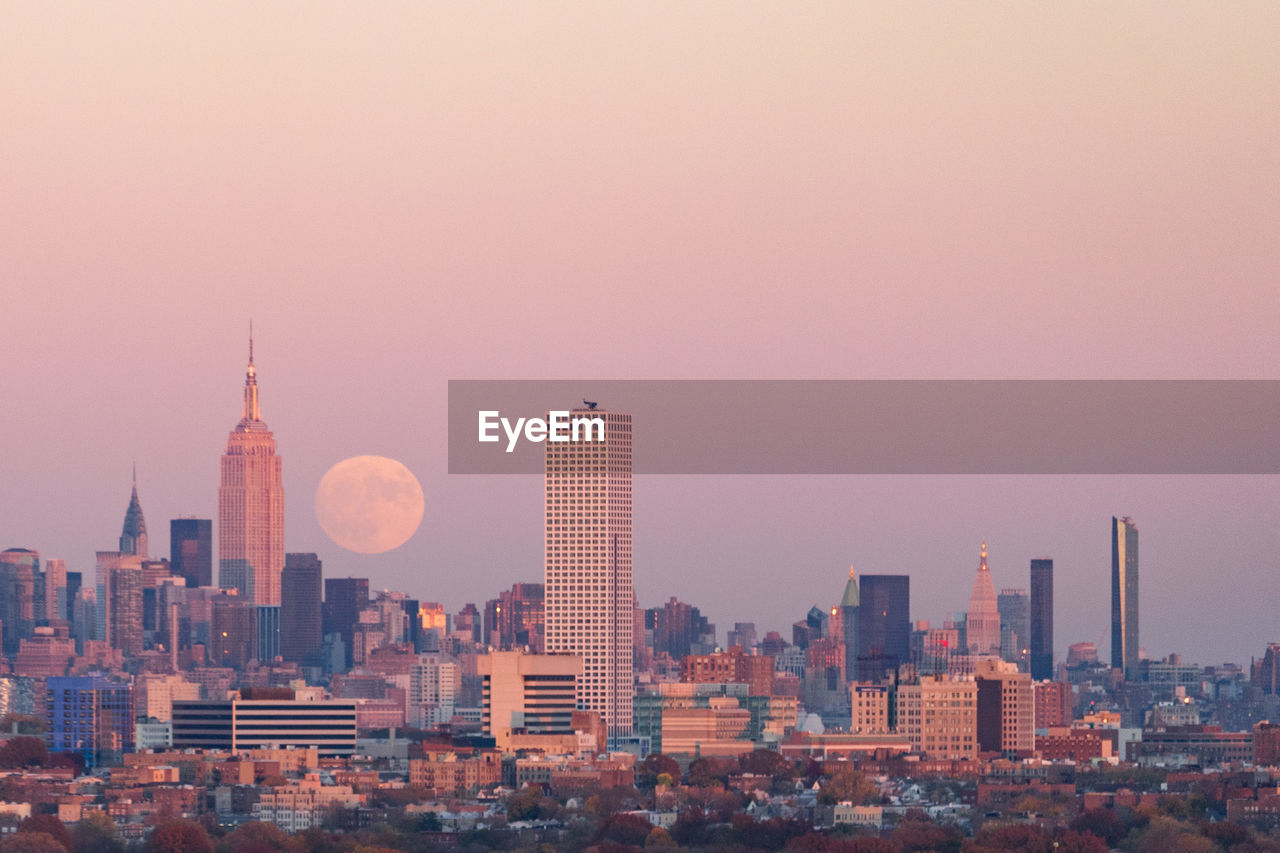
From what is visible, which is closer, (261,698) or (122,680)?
(261,698)

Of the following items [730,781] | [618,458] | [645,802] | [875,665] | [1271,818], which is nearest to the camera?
[1271,818]

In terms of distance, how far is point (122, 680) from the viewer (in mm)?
183750

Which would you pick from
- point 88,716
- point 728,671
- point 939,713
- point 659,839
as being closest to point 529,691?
point 939,713

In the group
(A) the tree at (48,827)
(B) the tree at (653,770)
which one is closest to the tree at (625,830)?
(A) the tree at (48,827)

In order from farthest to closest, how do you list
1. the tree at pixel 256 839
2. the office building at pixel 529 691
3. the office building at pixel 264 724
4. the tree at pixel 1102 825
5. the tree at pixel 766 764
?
the office building at pixel 529 691
the office building at pixel 264 724
the tree at pixel 766 764
the tree at pixel 1102 825
the tree at pixel 256 839

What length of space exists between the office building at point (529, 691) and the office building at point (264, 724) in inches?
284

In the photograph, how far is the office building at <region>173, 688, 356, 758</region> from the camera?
14012 cm

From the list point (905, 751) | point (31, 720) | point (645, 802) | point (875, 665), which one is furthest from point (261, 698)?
point (875, 665)

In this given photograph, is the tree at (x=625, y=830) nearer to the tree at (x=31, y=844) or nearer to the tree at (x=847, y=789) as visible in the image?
the tree at (x=847, y=789)

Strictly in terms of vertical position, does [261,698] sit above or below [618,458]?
below

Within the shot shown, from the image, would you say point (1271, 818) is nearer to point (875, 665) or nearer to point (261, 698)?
point (261, 698)

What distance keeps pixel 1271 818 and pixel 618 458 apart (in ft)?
246

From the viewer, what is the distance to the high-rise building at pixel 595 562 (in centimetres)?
17338

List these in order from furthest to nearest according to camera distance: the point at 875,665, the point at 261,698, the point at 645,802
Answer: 1. the point at 875,665
2. the point at 261,698
3. the point at 645,802
